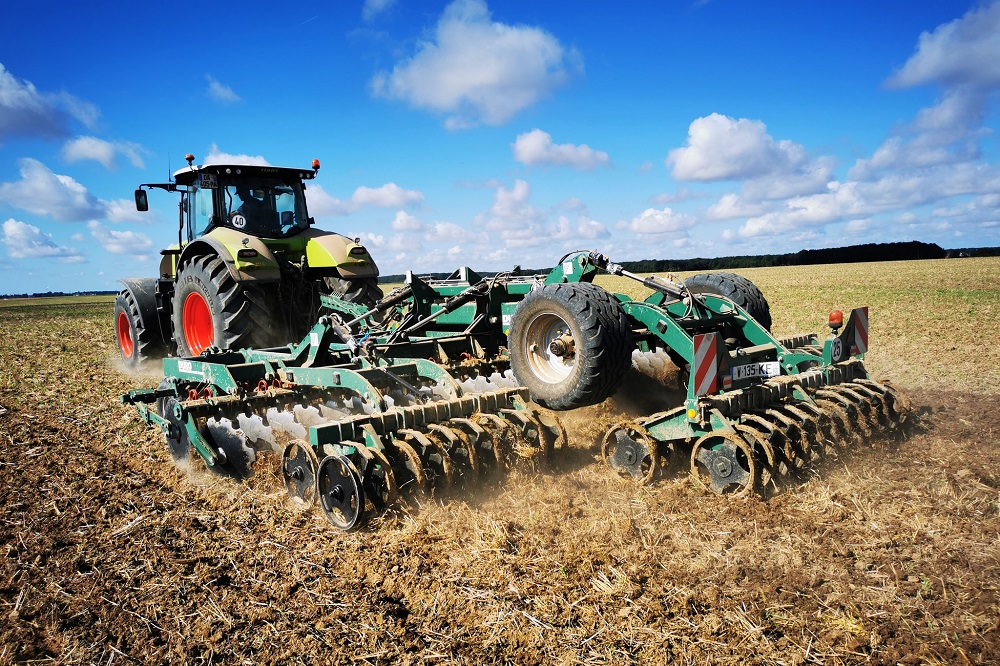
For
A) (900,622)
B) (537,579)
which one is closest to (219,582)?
(537,579)

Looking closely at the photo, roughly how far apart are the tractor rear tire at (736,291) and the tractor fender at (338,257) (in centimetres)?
398

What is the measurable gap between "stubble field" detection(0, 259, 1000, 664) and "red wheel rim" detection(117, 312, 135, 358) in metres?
5.55

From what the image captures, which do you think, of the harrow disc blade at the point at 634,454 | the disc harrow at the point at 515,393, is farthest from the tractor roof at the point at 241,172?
the harrow disc blade at the point at 634,454

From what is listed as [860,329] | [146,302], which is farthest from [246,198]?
[860,329]

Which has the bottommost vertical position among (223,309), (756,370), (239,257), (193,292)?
(756,370)

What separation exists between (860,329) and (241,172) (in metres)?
7.23

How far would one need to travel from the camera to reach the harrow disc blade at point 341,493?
13.6 feet

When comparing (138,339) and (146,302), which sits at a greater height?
(146,302)

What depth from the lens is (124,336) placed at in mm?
11195

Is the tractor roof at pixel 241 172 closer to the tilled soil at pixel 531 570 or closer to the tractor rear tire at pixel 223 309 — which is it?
the tractor rear tire at pixel 223 309

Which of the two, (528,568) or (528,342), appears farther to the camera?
(528,342)

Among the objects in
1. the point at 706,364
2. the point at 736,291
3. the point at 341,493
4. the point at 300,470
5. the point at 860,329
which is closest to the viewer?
the point at 341,493

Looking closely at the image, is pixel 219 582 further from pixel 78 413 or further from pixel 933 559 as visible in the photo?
pixel 78 413

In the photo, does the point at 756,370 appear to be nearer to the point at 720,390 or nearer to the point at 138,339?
the point at 720,390
